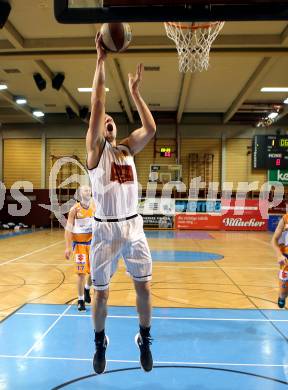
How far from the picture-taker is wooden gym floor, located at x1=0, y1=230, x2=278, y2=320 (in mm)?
7035

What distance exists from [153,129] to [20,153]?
22261 millimetres

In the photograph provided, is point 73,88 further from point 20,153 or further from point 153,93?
point 20,153

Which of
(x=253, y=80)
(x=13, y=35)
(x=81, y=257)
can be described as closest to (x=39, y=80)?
(x=13, y=35)

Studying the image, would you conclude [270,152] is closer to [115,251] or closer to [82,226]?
[82,226]

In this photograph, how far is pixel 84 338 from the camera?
16.8 ft

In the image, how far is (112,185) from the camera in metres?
3.57

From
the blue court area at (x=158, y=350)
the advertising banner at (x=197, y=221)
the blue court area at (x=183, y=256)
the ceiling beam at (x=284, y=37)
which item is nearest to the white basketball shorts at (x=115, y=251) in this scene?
the blue court area at (x=158, y=350)

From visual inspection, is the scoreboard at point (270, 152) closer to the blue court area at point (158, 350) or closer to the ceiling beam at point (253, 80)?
the ceiling beam at point (253, 80)

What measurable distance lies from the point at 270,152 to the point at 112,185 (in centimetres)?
1725

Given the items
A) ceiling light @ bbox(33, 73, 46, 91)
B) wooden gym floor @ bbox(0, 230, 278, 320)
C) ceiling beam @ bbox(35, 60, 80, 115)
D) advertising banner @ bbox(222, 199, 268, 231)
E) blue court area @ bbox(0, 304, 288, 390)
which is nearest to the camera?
blue court area @ bbox(0, 304, 288, 390)

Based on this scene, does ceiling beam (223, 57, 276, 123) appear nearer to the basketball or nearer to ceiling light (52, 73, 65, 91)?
ceiling light (52, 73, 65, 91)

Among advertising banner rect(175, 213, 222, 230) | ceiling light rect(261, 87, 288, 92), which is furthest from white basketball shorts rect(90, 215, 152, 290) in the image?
advertising banner rect(175, 213, 222, 230)

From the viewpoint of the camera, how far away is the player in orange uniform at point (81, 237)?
6.47 m

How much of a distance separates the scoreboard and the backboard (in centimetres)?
1657
